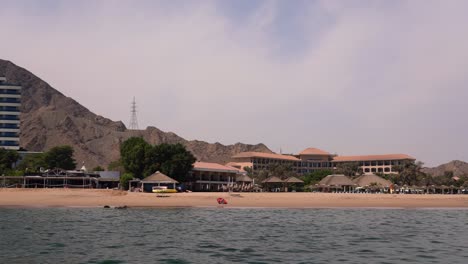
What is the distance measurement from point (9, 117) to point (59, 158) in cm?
3119

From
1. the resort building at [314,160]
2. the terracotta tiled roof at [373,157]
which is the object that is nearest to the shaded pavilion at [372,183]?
the resort building at [314,160]

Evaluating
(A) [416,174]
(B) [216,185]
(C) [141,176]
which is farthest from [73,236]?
(A) [416,174]

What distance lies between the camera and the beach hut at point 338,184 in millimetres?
71594

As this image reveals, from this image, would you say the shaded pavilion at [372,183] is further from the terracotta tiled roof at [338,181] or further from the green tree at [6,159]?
the green tree at [6,159]

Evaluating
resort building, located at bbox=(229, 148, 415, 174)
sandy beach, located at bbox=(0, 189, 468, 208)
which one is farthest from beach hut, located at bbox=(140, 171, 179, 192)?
resort building, located at bbox=(229, 148, 415, 174)

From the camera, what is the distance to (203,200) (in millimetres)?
51375

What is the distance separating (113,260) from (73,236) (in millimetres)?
7385

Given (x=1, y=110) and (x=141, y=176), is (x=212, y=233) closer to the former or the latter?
(x=141, y=176)

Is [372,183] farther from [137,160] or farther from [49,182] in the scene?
[49,182]

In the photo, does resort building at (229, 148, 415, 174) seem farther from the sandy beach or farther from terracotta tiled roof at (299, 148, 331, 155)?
the sandy beach

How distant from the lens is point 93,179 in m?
73.1

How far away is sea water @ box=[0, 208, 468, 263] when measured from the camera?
57.2 ft

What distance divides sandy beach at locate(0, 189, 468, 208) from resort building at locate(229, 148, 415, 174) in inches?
3498

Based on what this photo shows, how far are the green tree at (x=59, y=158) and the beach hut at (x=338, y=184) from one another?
52.4 meters
